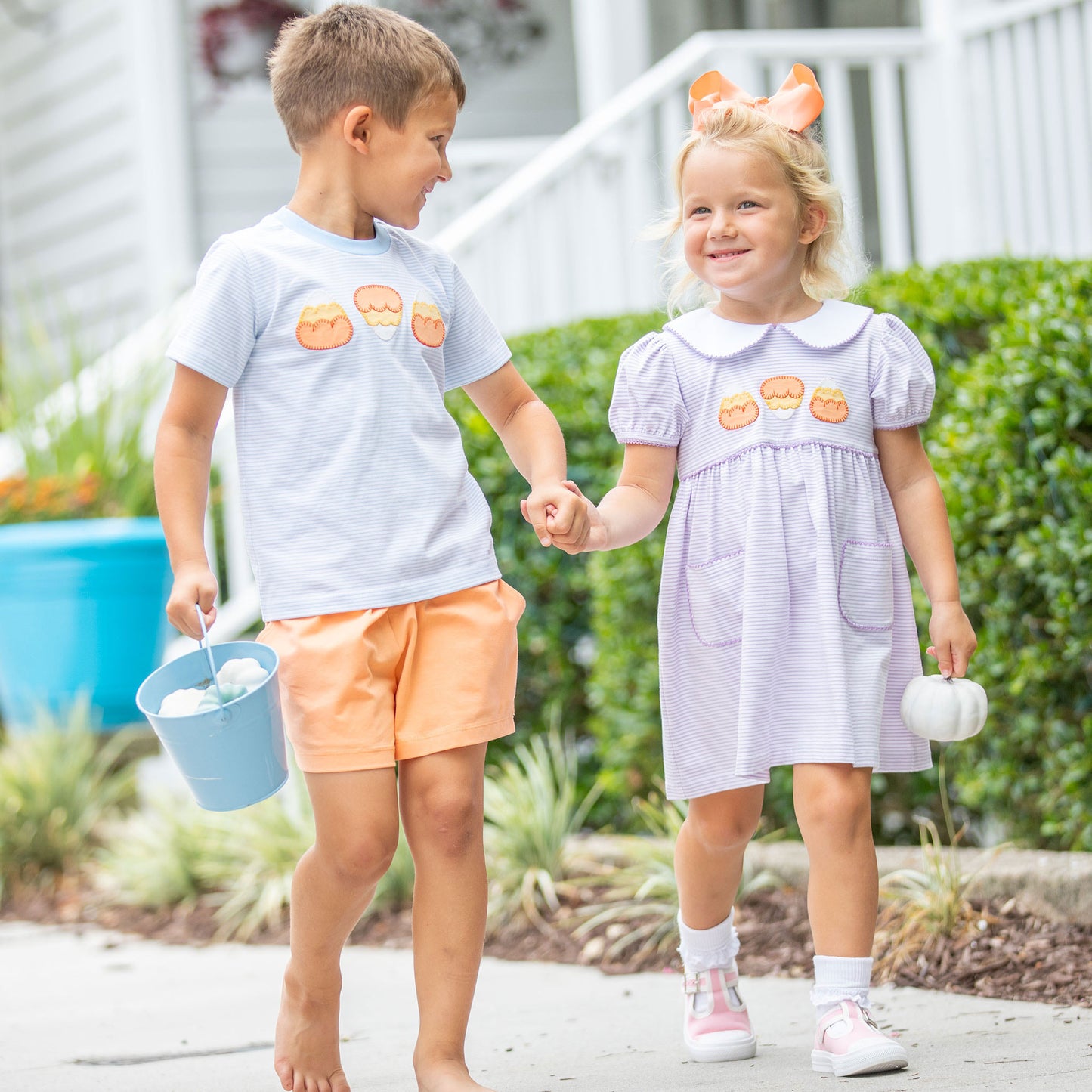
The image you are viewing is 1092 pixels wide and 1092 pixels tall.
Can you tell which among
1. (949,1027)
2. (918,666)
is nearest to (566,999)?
(949,1027)

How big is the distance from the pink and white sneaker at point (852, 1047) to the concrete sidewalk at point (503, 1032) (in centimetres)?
2

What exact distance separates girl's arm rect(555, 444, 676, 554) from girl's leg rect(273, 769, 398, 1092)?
1.85 ft

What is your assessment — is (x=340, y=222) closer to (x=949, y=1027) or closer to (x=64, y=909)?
(x=949, y=1027)

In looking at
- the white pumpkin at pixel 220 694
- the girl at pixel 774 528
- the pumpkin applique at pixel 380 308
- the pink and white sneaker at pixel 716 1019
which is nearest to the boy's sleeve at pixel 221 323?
the pumpkin applique at pixel 380 308

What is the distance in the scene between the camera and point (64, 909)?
5293 millimetres

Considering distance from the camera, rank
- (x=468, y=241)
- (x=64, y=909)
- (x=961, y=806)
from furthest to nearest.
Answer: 1. (x=468, y=241)
2. (x=64, y=909)
3. (x=961, y=806)

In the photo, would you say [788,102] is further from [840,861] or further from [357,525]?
[840,861]

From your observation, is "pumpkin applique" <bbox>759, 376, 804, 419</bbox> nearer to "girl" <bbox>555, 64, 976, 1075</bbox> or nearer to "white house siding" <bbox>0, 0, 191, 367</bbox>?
"girl" <bbox>555, 64, 976, 1075</bbox>

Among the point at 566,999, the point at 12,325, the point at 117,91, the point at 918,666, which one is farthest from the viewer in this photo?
the point at 12,325

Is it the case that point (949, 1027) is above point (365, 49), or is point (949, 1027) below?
below

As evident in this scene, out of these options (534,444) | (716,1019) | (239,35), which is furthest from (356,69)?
(239,35)

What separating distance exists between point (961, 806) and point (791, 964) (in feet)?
3.39

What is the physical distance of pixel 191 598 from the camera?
236 centimetres

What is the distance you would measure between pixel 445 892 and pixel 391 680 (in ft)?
1.14
